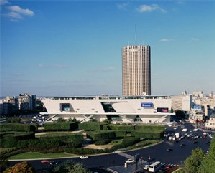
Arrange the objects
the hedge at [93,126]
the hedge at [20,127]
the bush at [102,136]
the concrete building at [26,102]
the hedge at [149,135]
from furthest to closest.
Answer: the concrete building at [26,102], the hedge at [93,126], the hedge at [20,127], the hedge at [149,135], the bush at [102,136]

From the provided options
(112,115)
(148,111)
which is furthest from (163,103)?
(112,115)

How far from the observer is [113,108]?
7375 centimetres

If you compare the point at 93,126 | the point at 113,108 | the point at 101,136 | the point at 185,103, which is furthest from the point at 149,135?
the point at 185,103

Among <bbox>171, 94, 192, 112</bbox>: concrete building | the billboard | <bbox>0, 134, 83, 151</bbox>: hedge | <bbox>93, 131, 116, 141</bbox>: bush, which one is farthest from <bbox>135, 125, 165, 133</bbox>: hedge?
<bbox>171, 94, 192, 112</bbox>: concrete building

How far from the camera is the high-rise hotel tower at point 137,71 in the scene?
119125 mm

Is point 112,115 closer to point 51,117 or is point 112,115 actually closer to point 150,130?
point 51,117

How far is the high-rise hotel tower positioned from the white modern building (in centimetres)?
4562

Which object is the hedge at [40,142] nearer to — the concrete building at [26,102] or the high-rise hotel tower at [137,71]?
the concrete building at [26,102]

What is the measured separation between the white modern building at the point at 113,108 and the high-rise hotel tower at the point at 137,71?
45618 mm

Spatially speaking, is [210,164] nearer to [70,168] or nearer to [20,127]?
[70,168]

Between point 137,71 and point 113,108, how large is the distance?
1881 inches

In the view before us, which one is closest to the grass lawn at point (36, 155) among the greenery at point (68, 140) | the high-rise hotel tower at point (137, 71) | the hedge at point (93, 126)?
the greenery at point (68, 140)

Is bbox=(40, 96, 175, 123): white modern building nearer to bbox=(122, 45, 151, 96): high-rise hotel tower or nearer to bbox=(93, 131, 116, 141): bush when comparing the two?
bbox=(93, 131, 116, 141): bush

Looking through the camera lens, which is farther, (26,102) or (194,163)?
(26,102)
